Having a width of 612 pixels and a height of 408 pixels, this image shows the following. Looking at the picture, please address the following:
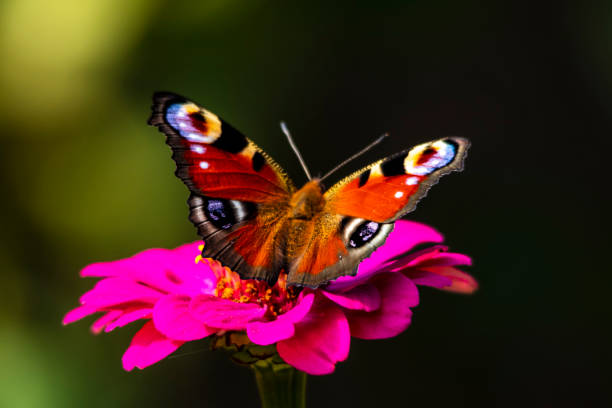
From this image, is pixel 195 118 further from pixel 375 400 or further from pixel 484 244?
pixel 375 400

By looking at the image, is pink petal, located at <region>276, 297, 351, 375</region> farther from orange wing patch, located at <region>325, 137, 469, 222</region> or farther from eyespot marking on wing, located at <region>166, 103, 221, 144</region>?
eyespot marking on wing, located at <region>166, 103, 221, 144</region>

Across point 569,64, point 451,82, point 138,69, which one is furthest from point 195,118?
point 569,64

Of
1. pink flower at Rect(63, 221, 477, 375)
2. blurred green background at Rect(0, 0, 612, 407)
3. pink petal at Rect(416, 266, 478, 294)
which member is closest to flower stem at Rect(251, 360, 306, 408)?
pink flower at Rect(63, 221, 477, 375)

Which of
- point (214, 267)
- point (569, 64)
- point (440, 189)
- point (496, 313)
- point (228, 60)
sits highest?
point (228, 60)

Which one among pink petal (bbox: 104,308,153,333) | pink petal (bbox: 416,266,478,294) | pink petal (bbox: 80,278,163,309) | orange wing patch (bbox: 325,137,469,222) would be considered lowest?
pink petal (bbox: 416,266,478,294)

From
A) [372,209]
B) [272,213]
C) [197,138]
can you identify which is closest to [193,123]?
[197,138]

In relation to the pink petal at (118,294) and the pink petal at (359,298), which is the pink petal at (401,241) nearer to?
the pink petal at (359,298)

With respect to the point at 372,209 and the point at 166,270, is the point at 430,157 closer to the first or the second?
the point at 372,209
